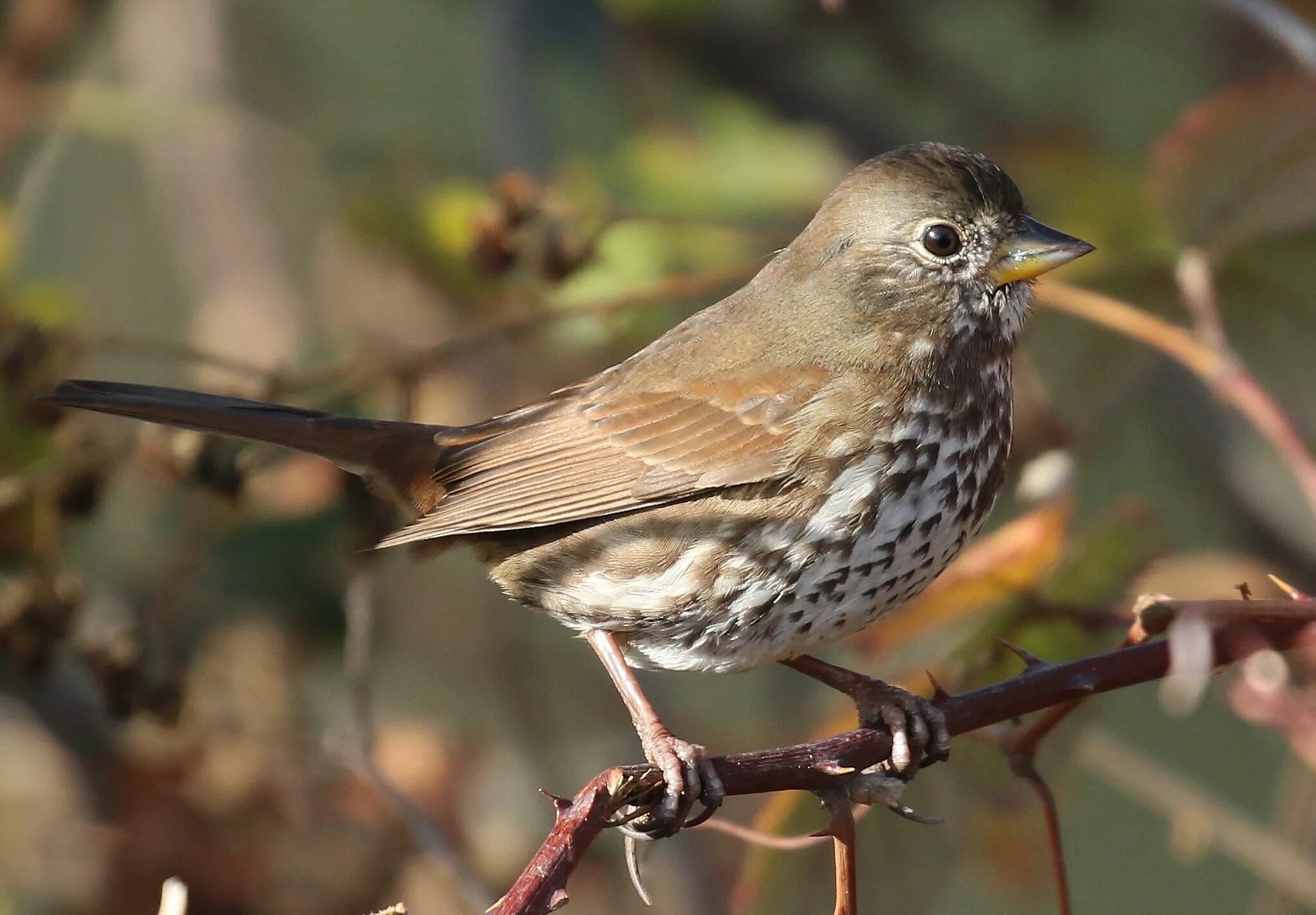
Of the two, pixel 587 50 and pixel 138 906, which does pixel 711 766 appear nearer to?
pixel 138 906

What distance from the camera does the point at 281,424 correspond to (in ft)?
11.3

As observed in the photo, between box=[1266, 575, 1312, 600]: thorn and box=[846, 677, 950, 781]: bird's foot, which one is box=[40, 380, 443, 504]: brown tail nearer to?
box=[846, 677, 950, 781]: bird's foot

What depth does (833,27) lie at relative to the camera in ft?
18.5

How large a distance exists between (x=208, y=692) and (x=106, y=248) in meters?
2.41

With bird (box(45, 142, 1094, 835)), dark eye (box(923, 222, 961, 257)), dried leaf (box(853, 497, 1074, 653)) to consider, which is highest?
dark eye (box(923, 222, 961, 257))

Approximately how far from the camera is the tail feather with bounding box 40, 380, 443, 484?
129 inches

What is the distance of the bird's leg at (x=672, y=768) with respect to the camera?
9.04 ft

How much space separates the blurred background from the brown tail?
169 mm

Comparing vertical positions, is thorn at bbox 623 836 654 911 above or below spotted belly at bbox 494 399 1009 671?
below

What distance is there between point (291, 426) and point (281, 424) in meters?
0.02

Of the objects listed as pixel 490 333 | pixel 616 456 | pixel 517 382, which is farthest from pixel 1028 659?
pixel 517 382

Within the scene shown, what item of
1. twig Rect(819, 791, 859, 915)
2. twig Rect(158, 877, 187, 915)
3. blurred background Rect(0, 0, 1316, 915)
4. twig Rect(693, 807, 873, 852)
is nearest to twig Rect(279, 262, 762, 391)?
A: blurred background Rect(0, 0, 1316, 915)

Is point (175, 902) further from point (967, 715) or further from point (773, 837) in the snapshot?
point (773, 837)

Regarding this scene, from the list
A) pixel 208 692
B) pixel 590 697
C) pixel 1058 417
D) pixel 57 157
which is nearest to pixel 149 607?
pixel 208 692
